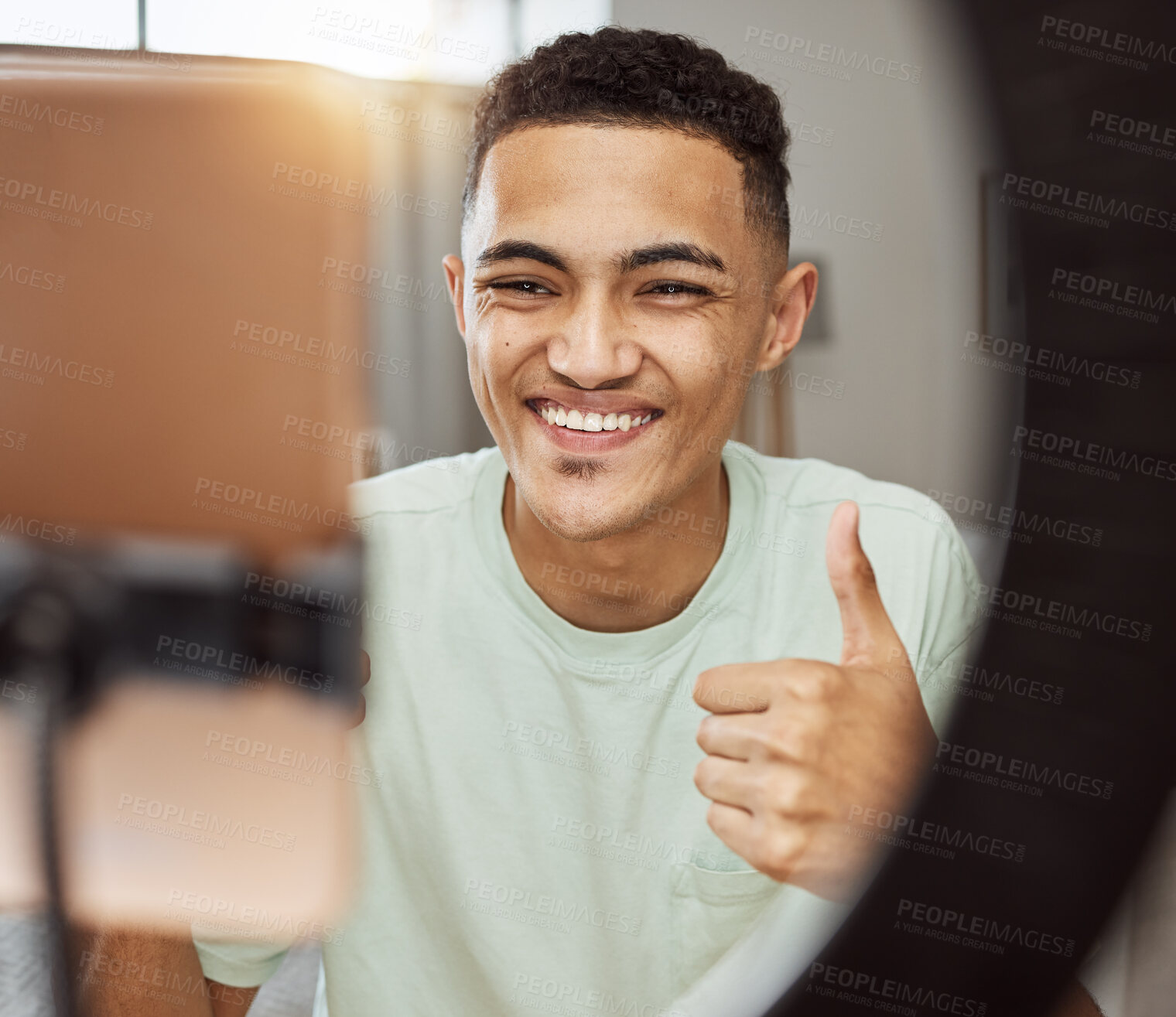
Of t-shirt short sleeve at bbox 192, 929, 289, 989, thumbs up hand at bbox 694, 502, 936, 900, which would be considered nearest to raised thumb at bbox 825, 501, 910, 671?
thumbs up hand at bbox 694, 502, 936, 900

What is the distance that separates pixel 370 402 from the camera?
0.57m

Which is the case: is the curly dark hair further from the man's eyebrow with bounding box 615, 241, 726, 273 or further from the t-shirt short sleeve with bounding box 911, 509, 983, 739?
the t-shirt short sleeve with bounding box 911, 509, 983, 739

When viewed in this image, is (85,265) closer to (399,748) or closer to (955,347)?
(399,748)

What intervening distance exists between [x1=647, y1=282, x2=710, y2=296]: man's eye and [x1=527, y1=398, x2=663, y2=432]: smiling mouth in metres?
0.08

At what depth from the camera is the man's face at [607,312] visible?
519 mm

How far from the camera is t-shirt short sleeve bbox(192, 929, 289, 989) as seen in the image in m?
0.61

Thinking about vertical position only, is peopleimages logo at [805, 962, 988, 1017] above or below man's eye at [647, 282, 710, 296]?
below

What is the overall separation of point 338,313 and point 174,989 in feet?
1.56

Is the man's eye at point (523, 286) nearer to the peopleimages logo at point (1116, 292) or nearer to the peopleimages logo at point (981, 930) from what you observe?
the peopleimages logo at point (1116, 292)

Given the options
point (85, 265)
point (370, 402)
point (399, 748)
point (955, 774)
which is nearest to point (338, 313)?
point (370, 402)

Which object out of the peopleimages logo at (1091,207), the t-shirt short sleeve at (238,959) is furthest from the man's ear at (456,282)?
the t-shirt short sleeve at (238,959)

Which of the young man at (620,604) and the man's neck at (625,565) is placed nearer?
the young man at (620,604)

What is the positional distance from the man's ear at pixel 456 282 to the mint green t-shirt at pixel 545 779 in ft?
0.37

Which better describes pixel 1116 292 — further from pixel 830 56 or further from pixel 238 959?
pixel 238 959
